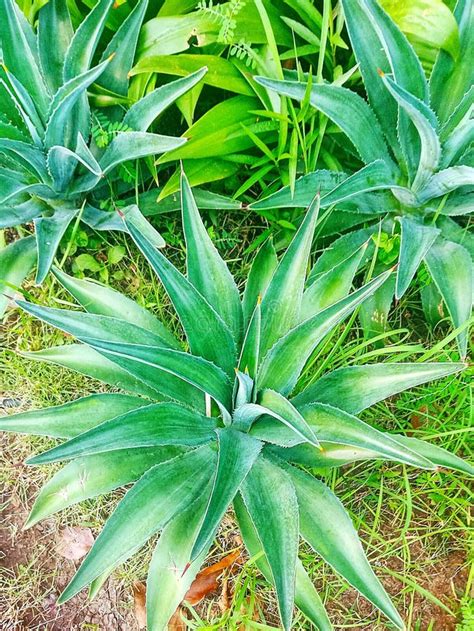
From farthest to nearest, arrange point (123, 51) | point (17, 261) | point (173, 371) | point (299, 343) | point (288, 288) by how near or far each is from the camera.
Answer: point (17, 261) < point (123, 51) < point (288, 288) < point (299, 343) < point (173, 371)

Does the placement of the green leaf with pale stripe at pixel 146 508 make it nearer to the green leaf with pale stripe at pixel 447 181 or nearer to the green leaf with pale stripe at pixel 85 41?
the green leaf with pale stripe at pixel 447 181

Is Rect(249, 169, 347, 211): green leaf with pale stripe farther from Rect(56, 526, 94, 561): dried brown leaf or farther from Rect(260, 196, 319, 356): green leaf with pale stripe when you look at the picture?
Rect(56, 526, 94, 561): dried brown leaf

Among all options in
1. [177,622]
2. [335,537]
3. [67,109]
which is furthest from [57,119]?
[177,622]

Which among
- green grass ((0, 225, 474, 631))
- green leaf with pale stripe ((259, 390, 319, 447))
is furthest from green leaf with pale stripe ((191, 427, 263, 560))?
green grass ((0, 225, 474, 631))

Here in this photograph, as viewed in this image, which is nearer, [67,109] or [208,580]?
[67,109]

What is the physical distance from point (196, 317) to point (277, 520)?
0.52 metres

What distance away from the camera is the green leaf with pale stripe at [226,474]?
4.12 feet

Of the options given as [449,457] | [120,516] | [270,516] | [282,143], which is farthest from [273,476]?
[282,143]

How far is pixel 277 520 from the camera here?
4.78 ft

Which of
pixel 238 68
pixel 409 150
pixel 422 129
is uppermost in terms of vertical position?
pixel 238 68

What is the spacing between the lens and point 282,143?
6.29 ft

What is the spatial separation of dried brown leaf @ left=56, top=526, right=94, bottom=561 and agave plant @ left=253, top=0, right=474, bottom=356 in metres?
1.28

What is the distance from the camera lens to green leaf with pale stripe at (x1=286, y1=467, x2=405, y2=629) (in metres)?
1.46

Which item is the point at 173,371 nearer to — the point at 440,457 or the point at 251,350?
the point at 251,350
